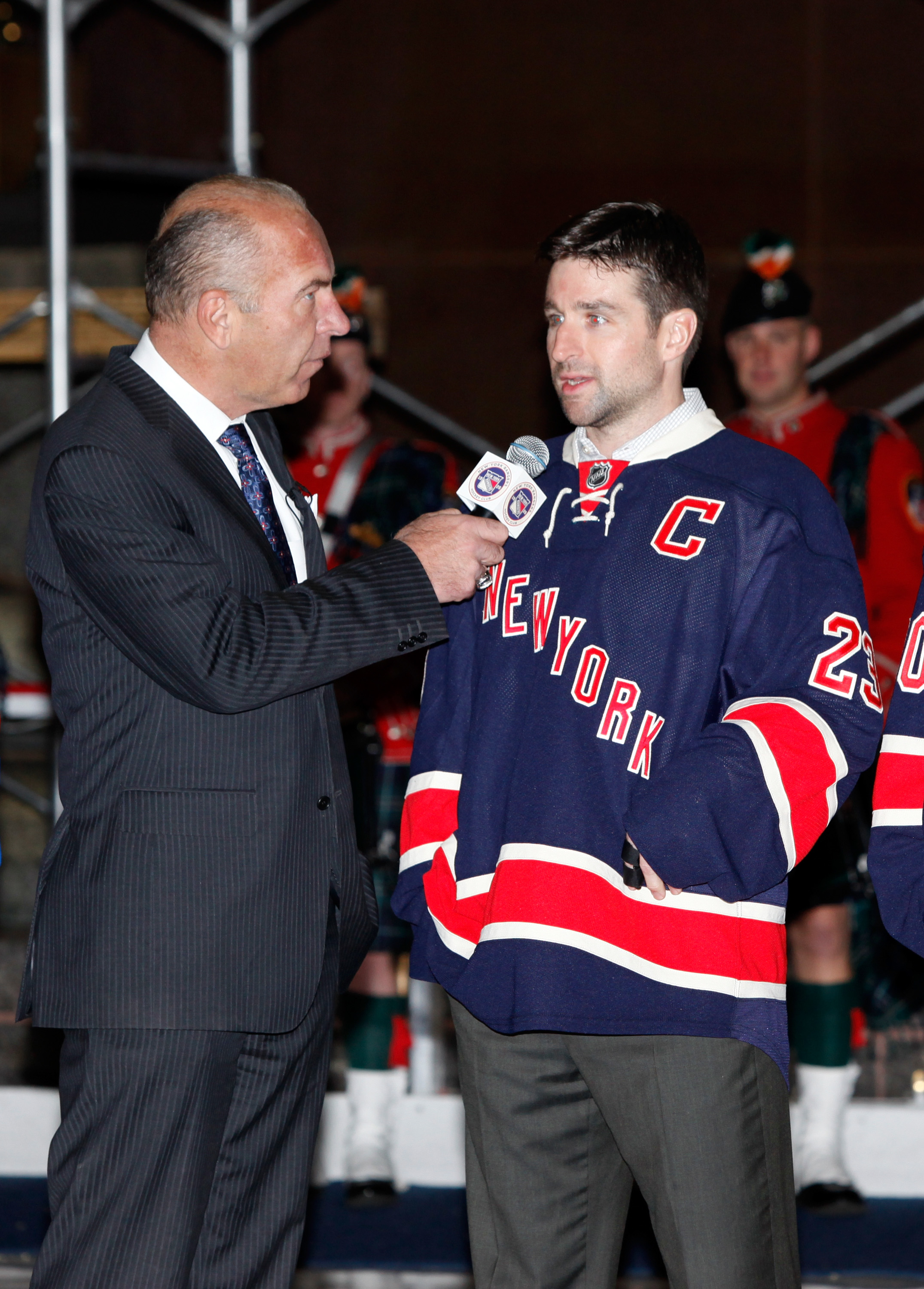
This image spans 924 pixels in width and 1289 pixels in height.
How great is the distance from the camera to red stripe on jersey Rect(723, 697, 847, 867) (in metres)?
1.81

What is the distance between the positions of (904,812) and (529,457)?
0.71 metres

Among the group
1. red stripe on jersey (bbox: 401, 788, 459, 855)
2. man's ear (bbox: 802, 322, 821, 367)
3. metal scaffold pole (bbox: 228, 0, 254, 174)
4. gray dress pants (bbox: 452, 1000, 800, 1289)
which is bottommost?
gray dress pants (bbox: 452, 1000, 800, 1289)

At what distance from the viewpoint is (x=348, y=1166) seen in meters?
3.44

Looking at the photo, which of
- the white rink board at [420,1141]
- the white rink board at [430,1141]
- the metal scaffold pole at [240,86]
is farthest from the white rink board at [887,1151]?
the metal scaffold pole at [240,86]

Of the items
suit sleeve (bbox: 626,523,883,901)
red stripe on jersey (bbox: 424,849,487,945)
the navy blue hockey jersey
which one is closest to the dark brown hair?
the navy blue hockey jersey

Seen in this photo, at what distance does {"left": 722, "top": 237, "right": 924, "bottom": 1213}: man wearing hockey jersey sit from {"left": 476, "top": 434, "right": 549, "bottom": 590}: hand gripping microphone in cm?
125

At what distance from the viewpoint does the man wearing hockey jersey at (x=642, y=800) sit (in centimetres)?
184

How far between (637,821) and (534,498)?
48cm

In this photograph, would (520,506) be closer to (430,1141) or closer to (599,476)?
(599,476)

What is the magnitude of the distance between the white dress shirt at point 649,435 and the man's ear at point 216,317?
0.48 m

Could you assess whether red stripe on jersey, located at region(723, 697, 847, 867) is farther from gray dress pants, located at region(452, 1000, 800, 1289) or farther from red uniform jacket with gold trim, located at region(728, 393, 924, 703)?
red uniform jacket with gold trim, located at region(728, 393, 924, 703)

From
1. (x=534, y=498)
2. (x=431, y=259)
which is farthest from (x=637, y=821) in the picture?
(x=431, y=259)

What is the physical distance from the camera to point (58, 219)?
145 inches

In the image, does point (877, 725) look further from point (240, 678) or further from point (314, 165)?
point (314, 165)
